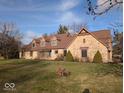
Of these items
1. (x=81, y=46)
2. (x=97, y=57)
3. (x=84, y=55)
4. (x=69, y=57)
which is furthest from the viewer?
(x=69, y=57)

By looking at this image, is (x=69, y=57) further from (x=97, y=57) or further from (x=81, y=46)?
(x=97, y=57)

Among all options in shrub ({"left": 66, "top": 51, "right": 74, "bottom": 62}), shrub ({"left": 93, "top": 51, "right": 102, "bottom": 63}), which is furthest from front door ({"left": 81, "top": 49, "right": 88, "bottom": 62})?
shrub ({"left": 93, "top": 51, "right": 102, "bottom": 63})

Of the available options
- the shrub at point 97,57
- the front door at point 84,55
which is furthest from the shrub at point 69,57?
the shrub at point 97,57

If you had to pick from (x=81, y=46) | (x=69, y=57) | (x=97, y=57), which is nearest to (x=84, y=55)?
(x=81, y=46)

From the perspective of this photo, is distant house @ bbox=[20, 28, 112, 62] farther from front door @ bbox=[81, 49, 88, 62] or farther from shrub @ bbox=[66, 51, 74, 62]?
shrub @ bbox=[66, 51, 74, 62]

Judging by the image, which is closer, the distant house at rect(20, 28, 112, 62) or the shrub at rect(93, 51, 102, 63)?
the shrub at rect(93, 51, 102, 63)

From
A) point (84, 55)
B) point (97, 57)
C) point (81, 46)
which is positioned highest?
point (81, 46)

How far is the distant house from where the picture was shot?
39.7m

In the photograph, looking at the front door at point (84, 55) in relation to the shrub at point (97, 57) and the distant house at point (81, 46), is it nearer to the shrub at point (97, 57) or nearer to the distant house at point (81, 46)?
the distant house at point (81, 46)

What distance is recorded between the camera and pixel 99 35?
143 ft

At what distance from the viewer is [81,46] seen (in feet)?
138

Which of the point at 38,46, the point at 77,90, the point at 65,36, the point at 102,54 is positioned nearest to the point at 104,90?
the point at 77,90

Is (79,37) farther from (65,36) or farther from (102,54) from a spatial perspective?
(65,36)

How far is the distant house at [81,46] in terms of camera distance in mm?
39716
